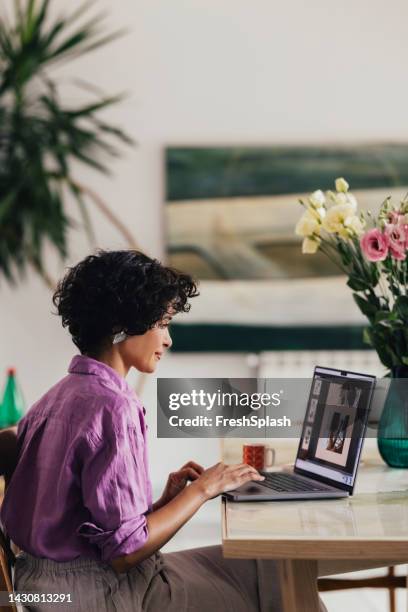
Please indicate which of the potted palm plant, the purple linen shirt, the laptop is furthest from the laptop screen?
the potted palm plant

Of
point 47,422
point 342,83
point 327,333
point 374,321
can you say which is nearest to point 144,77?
point 342,83

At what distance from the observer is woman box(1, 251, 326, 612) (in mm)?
1520

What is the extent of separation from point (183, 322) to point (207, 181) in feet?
2.41

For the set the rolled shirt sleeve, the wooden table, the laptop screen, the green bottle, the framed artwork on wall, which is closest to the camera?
the wooden table

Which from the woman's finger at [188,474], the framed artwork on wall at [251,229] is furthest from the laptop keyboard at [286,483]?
the framed artwork on wall at [251,229]

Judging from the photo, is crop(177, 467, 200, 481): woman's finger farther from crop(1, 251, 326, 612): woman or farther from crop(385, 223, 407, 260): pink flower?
crop(385, 223, 407, 260): pink flower

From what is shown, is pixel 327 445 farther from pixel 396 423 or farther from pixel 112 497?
pixel 112 497

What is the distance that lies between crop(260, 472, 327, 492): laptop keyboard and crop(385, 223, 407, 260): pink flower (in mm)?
581

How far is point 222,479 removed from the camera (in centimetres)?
165

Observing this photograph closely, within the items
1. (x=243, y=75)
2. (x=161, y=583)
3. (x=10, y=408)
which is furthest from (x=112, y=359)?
(x=243, y=75)

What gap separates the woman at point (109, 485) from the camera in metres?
1.52

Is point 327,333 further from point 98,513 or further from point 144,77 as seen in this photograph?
point 98,513

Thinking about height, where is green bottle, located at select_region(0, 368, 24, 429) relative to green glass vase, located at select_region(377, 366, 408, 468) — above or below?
below

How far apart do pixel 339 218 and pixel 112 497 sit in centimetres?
98
